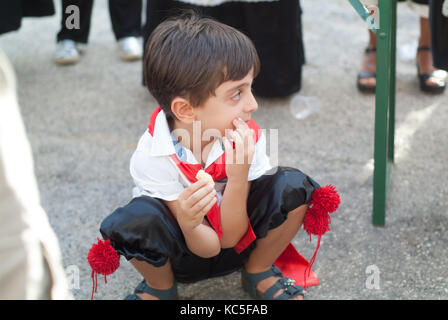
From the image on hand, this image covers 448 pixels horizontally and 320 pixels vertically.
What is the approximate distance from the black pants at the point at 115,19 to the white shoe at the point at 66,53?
3 cm

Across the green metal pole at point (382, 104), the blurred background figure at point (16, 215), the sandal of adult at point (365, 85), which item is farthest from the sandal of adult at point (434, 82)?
the blurred background figure at point (16, 215)

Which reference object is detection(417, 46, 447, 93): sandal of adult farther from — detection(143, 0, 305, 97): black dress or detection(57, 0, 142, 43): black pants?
detection(57, 0, 142, 43): black pants

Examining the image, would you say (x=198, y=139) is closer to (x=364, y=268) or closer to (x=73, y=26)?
(x=364, y=268)

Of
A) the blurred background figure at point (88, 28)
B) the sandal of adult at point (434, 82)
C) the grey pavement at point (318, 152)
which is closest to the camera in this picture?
the grey pavement at point (318, 152)

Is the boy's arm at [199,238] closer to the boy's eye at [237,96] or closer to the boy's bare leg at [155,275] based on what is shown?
the boy's bare leg at [155,275]

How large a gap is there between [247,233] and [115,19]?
85.3 inches

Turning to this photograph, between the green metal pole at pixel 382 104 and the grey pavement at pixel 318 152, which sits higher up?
the green metal pole at pixel 382 104

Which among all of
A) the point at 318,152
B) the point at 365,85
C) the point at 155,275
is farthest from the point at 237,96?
the point at 365,85

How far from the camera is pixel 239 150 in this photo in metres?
1.29

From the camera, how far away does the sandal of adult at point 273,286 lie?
5.03ft

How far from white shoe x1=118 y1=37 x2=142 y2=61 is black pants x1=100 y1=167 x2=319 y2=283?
190cm

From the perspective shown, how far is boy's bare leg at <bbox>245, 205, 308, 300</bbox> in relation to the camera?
4.81ft

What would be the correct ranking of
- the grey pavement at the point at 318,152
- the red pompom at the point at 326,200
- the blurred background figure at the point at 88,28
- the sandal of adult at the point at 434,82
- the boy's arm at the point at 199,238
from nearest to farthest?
the boy's arm at the point at 199,238 → the red pompom at the point at 326,200 → the grey pavement at the point at 318,152 → the sandal of adult at the point at 434,82 → the blurred background figure at the point at 88,28
